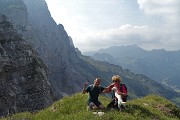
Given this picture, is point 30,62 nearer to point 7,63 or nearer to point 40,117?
point 7,63

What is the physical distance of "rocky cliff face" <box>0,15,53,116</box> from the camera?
111 metres

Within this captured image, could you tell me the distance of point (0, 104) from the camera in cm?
10256

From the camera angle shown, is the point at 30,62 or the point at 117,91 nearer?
the point at 117,91

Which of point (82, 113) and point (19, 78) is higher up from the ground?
point (19, 78)

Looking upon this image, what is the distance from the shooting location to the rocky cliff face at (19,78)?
364 feet

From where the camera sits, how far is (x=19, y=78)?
12238 cm

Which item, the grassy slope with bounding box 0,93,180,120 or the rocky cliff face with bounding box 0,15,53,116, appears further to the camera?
the rocky cliff face with bounding box 0,15,53,116

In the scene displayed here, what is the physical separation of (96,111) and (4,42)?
119470 mm

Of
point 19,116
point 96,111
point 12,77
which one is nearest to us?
point 96,111

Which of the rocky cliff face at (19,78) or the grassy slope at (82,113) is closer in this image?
the grassy slope at (82,113)

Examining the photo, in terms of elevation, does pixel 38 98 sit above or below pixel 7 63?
below

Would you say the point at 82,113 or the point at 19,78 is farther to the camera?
the point at 19,78

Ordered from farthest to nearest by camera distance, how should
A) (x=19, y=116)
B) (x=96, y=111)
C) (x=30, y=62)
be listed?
(x=30, y=62)
(x=19, y=116)
(x=96, y=111)

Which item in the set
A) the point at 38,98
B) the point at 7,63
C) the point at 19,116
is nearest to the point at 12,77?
the point at 7,63
